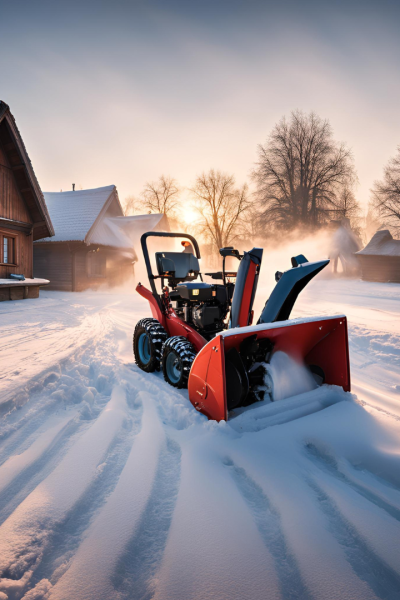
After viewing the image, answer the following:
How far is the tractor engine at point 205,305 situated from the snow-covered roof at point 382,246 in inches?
1100

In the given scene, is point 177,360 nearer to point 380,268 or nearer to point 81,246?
point 81,246

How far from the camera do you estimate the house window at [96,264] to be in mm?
20656

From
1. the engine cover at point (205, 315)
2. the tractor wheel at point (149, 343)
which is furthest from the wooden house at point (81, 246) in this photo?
the engine cover at point (205, 315)

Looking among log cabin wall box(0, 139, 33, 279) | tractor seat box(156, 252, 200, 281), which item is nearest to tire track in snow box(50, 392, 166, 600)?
tractor seat box(156, 252, 200, 281)

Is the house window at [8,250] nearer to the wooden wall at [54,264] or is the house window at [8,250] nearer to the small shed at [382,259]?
the wooden wall at [54,264]

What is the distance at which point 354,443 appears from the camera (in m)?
2.18

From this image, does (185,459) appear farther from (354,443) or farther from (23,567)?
(354,443)

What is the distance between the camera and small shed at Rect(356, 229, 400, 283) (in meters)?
27.0

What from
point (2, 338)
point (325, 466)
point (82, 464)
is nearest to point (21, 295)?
point (2, 338)

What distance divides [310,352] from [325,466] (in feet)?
4.21

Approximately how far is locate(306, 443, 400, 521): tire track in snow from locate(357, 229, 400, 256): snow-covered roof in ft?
96.2

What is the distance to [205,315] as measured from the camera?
3.77 meters

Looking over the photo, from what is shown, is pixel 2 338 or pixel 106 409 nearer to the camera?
pixel 106 409

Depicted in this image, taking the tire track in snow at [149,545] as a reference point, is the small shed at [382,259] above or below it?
above
